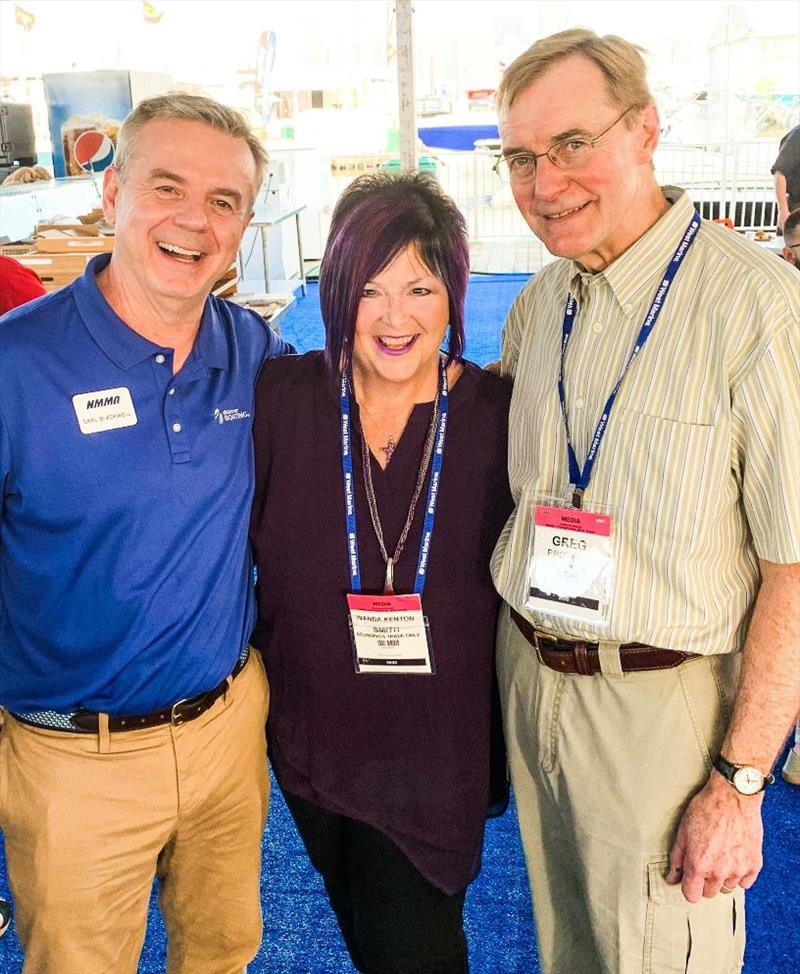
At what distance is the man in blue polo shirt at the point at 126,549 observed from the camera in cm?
145

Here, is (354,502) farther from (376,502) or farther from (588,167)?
(588,167)

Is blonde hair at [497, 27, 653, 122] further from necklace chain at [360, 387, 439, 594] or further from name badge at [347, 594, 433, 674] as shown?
name badge at [347, 594, 433, 674]

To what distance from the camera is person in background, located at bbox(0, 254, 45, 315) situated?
8.09ft

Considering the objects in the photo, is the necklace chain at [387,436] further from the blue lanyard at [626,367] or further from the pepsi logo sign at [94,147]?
the pepsi logo sign at [94,147]

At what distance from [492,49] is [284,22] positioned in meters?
14.0

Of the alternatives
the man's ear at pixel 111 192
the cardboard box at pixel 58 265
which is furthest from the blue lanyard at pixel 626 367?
the cardboard box at pixel 58 265

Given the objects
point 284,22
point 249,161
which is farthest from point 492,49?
point 249,161

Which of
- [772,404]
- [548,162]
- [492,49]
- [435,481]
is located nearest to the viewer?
[772,404]

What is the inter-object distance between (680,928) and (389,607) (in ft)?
2.39

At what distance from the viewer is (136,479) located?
1.47 meters

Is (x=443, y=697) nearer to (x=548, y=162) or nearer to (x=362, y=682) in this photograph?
(x=362, y=682)

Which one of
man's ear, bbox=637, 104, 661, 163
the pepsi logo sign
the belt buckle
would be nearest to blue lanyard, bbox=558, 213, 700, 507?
man's ear, bbox=637, 104, 661, 163

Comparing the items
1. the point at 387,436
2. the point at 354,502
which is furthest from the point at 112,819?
the point at 387,436

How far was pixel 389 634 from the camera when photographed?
1.58m
